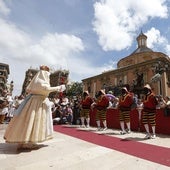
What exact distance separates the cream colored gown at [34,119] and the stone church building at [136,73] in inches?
1056

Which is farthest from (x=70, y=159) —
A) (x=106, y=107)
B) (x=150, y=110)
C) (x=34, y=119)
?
(x=106, y=107)

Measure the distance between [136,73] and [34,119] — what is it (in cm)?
3355

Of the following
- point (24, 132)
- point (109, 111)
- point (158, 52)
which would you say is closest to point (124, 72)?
point (158, 52)

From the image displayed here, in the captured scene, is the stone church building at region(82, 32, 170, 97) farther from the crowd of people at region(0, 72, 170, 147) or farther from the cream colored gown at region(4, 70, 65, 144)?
the cream colored gown at region(4, 70, 65, 144)

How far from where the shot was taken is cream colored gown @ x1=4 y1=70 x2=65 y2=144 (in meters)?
4.00

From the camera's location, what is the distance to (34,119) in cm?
411

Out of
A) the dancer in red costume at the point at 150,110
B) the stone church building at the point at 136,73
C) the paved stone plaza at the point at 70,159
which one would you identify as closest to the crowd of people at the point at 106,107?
the dancer in red costume at the point at 150,110

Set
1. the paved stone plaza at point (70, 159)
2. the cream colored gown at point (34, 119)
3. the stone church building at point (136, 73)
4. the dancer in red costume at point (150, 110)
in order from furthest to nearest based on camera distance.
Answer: the stone church building at point (136, 73) → the dancer in red costume at point (150, 110) → the cream colored gown at point (34, 119) → the paved stone plaza at point (70, 159)

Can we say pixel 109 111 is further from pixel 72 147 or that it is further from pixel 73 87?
pixel 73 87

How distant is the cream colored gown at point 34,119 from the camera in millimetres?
3996

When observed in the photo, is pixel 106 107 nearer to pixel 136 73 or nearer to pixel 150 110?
pixel 150 110

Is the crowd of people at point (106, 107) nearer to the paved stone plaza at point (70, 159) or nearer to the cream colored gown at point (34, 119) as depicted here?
the cream colored gown at point (34, 119)

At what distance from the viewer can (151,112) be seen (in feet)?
19.2

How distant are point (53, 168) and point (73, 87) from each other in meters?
58.8
